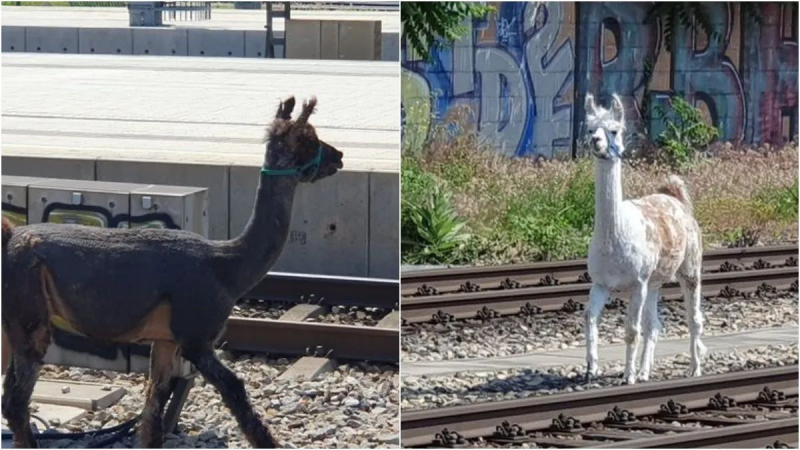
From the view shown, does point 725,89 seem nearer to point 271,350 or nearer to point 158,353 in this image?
point 271,350

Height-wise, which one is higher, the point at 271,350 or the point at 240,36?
the point at 240,36

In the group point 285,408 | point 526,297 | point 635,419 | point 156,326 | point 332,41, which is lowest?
point 635,419

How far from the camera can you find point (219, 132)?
17.9 metres

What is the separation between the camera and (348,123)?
1872 centimetres

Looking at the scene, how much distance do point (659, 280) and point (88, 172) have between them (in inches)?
216

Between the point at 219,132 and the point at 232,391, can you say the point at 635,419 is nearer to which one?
the point at 232,391

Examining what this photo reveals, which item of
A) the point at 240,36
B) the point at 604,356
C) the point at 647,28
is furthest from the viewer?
the point at 240,36

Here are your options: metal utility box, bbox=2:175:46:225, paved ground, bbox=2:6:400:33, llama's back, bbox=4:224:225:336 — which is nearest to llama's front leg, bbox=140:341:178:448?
llama's back, bbox=4:224:225:336

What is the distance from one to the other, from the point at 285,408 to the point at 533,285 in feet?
17.2

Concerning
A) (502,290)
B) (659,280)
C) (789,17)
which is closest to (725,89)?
(789,17)

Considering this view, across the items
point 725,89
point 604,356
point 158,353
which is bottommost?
point 604,356

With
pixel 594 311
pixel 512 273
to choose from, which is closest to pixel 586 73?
pixel 512 273

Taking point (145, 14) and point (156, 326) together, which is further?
point (145, 14)

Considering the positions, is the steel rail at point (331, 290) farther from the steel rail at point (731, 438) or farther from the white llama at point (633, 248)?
the steel rail at point (731, 438)
